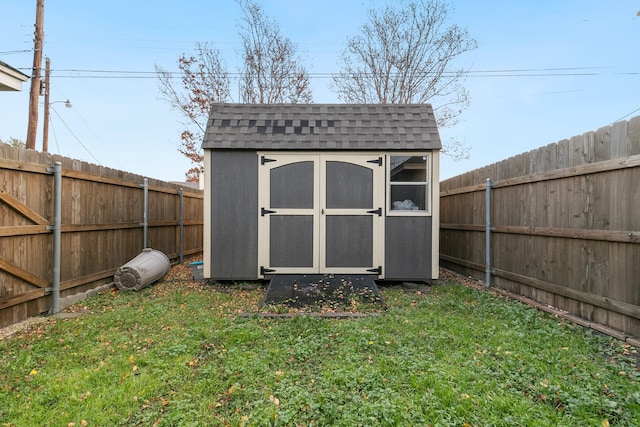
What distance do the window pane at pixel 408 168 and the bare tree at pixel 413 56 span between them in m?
7.34

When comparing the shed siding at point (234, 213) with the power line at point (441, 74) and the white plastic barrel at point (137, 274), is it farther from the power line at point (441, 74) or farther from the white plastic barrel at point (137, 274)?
the power line at point (441, 74)

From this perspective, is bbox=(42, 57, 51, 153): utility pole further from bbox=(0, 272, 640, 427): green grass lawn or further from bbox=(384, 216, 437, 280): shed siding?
bbox=(384, 216, 437, 280): shed siding

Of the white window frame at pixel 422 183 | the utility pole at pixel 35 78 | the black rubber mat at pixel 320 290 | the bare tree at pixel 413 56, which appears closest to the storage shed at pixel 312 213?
the white window frame at pixel 422 183

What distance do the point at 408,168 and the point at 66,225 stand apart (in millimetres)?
4821

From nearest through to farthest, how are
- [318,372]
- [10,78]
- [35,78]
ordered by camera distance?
1. [318,372]
2. [10,78]
3. [35,78]

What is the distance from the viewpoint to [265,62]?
474 inches

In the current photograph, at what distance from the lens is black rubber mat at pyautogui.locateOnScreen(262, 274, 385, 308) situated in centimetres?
416

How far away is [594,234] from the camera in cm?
321

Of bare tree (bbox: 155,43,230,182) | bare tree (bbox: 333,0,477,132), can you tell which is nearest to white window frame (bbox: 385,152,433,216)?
bare tree (bbox: 333,0,477,132)

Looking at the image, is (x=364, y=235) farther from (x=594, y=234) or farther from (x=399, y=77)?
(x=399, y=77)

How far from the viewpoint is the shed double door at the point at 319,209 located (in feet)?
17.1

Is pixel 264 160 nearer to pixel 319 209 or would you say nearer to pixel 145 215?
pixel 319 209

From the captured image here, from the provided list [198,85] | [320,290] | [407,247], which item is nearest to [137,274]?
[320,290]

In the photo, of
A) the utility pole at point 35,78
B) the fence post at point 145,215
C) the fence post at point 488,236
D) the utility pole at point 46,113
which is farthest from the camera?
the utility pole at point 46,113
